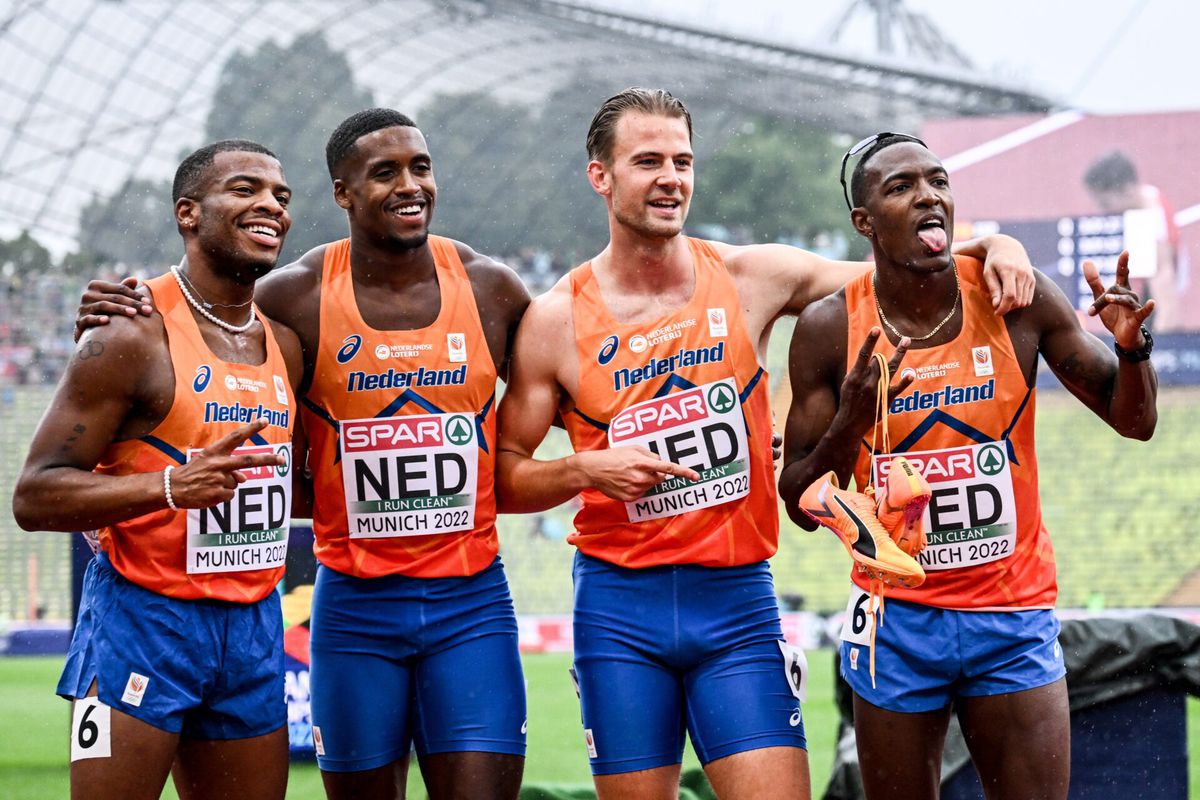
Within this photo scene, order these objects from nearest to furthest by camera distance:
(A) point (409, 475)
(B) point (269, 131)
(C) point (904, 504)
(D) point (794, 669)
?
(C) point (904, 504)
(D) point (794, 669)
(A) point (409, 475)
(B) point (269, 131)


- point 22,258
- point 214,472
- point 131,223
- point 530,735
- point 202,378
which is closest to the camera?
point 214,472

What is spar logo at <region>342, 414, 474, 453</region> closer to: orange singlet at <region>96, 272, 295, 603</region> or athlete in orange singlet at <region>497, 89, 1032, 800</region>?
athlete in orange singlet at <region>497, 89, 1032, 800</region>

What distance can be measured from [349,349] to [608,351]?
0.81m

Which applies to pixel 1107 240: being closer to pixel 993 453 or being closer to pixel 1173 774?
pixel 1173 774

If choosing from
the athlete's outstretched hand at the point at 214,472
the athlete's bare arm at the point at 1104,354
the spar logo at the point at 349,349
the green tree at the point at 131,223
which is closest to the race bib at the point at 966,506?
the athlete's bare arm at the point at 1104,354

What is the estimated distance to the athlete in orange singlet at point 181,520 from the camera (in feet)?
12.1

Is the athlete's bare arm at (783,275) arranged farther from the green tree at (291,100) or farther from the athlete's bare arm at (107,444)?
the green tree at (291,100)

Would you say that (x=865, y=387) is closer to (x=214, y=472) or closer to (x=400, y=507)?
(x=400, y=507)

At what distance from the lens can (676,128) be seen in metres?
4.28

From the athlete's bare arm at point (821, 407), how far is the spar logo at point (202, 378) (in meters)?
1.65

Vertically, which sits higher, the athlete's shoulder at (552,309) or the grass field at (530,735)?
the athlete's shoulder at (552,309)

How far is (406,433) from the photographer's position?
4270mm

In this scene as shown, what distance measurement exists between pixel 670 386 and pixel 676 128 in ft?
2.64

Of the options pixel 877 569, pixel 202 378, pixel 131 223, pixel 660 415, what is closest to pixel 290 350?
pixel 202 378
